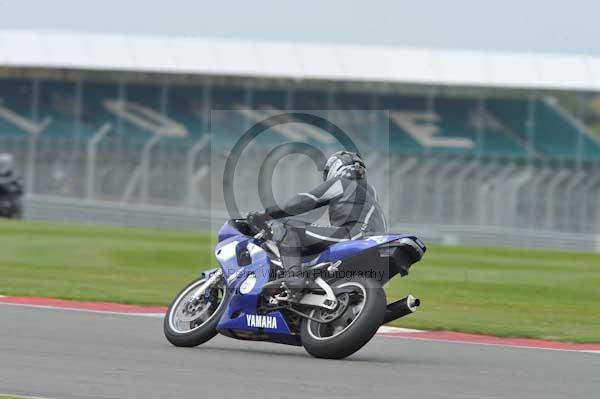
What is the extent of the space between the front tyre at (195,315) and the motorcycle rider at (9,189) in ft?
66.6

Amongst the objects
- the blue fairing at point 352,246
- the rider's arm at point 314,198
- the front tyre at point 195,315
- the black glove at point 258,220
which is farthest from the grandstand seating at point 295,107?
the blue fairing at point 352,246

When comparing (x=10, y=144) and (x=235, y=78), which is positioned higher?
(x=235, y=78)

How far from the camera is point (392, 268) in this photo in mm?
8891

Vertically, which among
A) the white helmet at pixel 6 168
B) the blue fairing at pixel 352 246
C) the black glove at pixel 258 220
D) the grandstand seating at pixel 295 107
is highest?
the grandstand seating at pixel 295 107

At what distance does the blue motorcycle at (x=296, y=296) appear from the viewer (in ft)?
28.5

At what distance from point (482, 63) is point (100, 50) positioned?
13775 millimetres

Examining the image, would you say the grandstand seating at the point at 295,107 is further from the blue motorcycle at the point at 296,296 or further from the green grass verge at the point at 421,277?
the blue motorcycle at the point at 296,296

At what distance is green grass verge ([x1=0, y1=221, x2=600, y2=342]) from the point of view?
13141mm

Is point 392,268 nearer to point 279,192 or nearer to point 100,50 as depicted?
point 279,192

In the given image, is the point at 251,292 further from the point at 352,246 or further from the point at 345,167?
the point at 345,167

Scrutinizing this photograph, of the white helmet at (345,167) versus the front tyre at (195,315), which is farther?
the front tyre at (195,315)

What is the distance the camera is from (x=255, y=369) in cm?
820

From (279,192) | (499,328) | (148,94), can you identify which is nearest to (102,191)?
(279,192)

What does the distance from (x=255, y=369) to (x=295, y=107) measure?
35.8 metres
